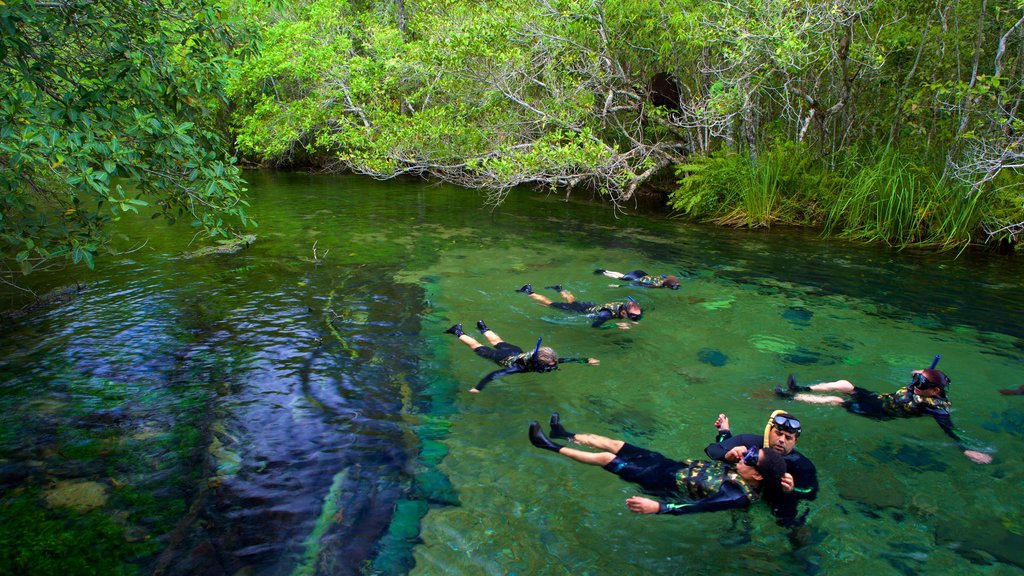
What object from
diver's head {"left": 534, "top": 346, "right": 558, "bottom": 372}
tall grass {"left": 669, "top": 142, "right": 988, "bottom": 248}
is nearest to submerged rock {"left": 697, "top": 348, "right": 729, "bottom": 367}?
diver's head {"left": 534, "top": 346, "right": 558, "bottom": 372}

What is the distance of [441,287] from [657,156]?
33.0 ft

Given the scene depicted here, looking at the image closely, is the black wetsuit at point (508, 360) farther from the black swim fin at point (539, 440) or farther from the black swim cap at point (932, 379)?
the black swim cap at point (932, 379)

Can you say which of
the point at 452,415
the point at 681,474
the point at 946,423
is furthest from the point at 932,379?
the point at 452,415

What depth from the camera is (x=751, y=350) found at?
8203 mm

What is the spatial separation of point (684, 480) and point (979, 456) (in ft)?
9.60

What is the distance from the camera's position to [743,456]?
17.1ft

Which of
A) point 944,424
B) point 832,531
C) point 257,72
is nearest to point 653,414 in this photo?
point 832,531

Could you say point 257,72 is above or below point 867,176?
above

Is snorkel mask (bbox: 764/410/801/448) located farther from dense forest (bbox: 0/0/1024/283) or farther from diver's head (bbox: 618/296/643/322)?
dense forest (bbox: 0/0/1024/283)

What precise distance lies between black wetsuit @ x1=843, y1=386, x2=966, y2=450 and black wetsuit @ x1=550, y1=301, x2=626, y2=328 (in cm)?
332

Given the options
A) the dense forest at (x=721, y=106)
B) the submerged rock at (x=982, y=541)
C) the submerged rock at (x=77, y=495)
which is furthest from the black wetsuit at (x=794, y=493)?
the dense forest at (x=721, y=106)

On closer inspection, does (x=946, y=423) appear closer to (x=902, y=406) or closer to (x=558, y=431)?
(x=902, y=406)

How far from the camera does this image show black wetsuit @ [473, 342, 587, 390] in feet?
23.9

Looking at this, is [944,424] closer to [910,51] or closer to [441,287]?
[441,287]
